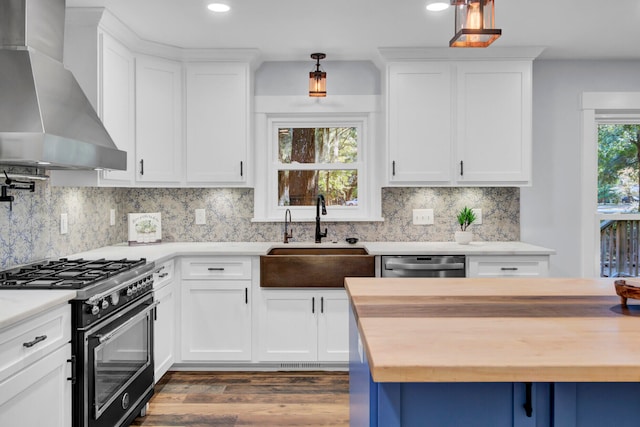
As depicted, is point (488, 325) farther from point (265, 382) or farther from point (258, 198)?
point (258, 198)

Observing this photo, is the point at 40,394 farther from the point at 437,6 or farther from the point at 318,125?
the point at 318,125

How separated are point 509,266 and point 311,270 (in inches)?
53.6

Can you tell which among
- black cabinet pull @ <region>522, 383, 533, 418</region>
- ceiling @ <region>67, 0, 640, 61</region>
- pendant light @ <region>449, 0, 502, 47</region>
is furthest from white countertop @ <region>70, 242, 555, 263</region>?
black cabinet pull @ <region>522, 383, 533, 418</region>

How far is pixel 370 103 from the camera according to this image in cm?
406

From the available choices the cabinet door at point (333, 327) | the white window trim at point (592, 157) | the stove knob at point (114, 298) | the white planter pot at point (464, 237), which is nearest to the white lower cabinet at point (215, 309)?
the cabinet door at point (333, 327)

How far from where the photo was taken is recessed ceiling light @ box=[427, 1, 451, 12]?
2.87 meters

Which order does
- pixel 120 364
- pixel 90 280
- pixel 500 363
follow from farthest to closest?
1. pixel 120 364
2. pixel 90 280
3. pixel 500 363

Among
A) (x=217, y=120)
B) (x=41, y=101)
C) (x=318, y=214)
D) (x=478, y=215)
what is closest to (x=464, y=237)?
(x=478, y=215)

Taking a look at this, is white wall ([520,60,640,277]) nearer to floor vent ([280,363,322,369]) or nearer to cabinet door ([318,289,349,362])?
cabinet door ([318,289,349,362])

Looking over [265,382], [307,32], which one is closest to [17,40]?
[307,32]

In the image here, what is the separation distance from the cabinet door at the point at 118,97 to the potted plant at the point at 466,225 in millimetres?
2392

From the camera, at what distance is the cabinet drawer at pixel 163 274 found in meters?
3.13

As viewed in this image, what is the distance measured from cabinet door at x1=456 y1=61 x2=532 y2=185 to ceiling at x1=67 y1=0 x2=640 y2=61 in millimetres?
221

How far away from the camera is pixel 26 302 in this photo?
74.1 inches
